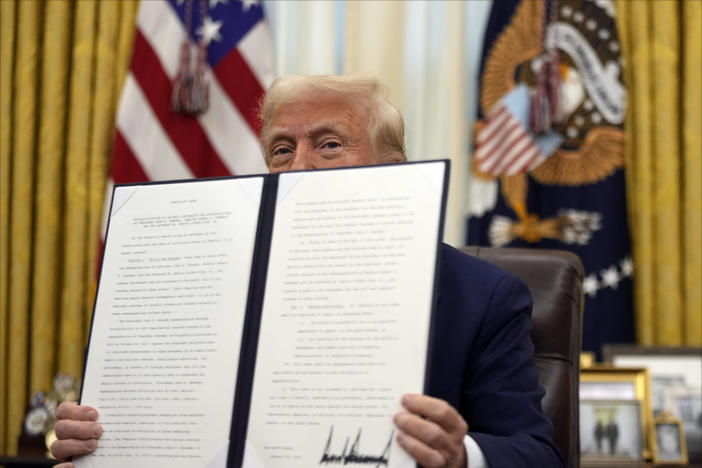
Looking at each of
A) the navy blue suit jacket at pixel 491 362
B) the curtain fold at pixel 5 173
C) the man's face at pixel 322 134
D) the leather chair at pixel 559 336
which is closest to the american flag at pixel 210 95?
the curtain fold at pixel 5 173

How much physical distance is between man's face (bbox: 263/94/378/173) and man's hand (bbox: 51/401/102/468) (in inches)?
24.2

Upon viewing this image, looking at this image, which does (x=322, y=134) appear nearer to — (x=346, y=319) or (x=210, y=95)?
(x=346, y=319)

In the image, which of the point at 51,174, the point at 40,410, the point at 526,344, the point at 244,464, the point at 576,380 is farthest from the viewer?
the point at 51,174

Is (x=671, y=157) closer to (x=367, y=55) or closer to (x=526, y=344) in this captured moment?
(x=367, y=55)

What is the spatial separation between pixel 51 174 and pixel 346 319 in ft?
7.11

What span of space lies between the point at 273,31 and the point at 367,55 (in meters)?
0.39

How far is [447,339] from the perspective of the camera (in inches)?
55.7

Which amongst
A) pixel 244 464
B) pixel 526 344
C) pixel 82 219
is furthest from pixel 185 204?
pixel 82 219

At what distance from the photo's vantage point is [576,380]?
5.57 ft

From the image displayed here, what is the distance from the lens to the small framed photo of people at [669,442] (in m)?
2.27

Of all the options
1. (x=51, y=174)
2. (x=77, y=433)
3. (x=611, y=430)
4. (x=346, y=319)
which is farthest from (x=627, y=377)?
(x=51, y=174)

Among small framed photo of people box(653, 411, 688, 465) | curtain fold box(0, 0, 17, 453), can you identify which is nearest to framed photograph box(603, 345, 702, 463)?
small framed photo of people box(653, 411, 688, 465)

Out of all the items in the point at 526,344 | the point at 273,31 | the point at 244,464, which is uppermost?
the point at 273,31
